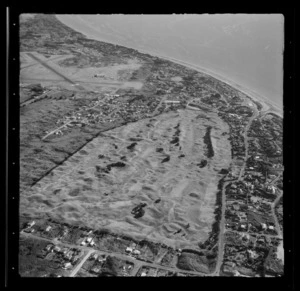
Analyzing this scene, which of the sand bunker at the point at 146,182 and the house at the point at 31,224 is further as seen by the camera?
the sand bunker at the point at 146,182

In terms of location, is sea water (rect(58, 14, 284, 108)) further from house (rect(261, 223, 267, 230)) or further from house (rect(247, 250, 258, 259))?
house (rect(247, 250, 258, 259))

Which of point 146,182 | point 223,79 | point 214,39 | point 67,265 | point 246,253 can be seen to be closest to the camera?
point 67,265

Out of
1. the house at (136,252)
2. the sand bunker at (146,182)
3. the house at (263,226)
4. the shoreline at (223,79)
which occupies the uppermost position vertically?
the shoreline at (223,79)

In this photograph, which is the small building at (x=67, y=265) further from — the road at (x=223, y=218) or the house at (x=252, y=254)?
the house at (x=252, y=254)

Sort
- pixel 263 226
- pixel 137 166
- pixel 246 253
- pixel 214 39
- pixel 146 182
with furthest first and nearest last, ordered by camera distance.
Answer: pixel 214 39, pixel 137 166, pixel 146 182, pixel 263 226, pixel 246 253

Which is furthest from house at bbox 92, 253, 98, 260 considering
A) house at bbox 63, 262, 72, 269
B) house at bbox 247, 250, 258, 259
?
house at bbox 247, 250, 258, 259

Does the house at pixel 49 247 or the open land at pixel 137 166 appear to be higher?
the open land at pixel 137 166

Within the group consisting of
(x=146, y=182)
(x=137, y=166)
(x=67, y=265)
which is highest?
(x=137, y=166)

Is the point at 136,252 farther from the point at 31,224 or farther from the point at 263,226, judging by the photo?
the point at 263,226

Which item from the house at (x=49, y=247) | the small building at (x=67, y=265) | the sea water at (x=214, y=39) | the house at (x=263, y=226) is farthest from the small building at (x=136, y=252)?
the sea water at (x=214, y=39)

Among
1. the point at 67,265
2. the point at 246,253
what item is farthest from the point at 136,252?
the point at 246,253
